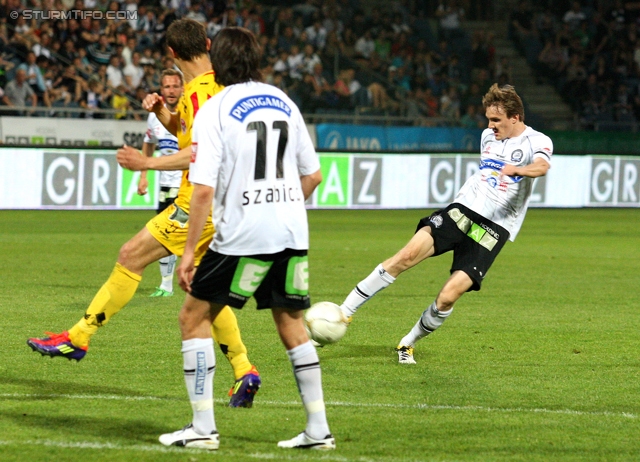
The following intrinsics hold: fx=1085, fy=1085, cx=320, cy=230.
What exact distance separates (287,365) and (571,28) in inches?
1151

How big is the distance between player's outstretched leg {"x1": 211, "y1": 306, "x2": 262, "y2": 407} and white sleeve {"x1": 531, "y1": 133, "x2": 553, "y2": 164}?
280 cm

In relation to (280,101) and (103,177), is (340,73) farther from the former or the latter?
(280,101)

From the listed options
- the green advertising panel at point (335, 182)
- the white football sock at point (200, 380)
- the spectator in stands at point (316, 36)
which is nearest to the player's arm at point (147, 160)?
the white football sock at point (200, 380)

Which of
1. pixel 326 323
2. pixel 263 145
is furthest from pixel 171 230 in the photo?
pixel 263 145

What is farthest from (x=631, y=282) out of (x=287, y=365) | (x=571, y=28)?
(x=571, y=28)

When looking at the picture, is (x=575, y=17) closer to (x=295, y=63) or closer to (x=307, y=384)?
(x=295, y=63)

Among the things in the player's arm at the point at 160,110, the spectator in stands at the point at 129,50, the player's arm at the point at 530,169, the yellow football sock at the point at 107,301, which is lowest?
the spectator in stands at the point at 129,50

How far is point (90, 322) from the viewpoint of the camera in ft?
21.4

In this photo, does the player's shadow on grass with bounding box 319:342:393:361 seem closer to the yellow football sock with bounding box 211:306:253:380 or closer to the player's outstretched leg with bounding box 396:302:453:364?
the player's outstretched leg with bounding box 396:302:453:364

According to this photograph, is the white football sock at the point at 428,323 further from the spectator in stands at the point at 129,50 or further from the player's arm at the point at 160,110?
the spectator in stands at the point at 129,50

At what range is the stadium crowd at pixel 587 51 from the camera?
32931 mm

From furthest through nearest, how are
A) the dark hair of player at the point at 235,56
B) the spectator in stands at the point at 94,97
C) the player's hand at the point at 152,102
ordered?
the spectator in stands at the point at 94,97 → the player's hand at the point at 152,102 → the dark hair of player at the point at 235,56

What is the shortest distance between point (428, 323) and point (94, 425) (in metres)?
3.08

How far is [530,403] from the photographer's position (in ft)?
21.7
